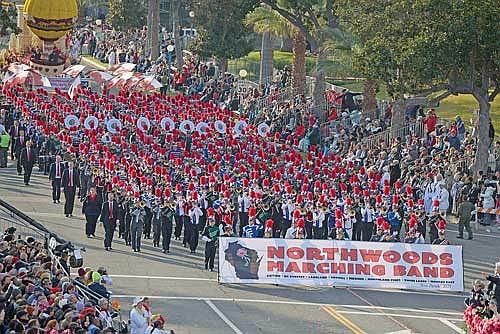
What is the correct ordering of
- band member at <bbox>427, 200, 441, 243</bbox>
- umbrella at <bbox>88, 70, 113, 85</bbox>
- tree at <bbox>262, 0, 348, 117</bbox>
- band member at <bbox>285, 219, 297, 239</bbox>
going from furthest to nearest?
1. umbrella at <bbox>88, 70, 113, 85</bbox>
2. tree at <bbox>262, 0, 348, 117</bbox>
3. band member at <bbox>427, 200, 441, 243</bbox>
4. band member at <bbox>285, 219, 297, 239</bbox>

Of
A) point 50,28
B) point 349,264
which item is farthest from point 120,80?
point 349,264

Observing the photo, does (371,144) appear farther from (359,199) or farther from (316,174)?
(359,199)

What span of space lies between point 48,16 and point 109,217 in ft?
97.0

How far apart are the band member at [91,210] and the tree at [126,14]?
35.7 m

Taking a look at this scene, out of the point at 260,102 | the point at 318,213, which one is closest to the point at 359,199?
the point at 318,213

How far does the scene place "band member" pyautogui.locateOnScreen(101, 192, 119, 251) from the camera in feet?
94.0

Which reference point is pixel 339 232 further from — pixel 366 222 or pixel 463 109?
pixel 463 109

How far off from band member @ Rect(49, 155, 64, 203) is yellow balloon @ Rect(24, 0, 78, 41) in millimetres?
24136

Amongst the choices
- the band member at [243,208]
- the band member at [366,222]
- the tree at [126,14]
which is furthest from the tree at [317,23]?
the tree at [126,14]

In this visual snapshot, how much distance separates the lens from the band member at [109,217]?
2864cm

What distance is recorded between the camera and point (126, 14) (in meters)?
64.8

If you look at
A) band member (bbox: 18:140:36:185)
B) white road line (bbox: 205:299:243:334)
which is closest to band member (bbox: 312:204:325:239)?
white road line (bbox: 205:299:243:334)

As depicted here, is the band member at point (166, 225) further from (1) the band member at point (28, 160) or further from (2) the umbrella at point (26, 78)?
(2) the umbrella at point (26, 78)

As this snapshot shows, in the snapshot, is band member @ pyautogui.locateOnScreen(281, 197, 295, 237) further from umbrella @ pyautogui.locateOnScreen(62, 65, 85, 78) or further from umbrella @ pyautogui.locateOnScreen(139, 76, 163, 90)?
umbrella @ pyautogui.locateOnScreen(62, 65, 85, 78)
